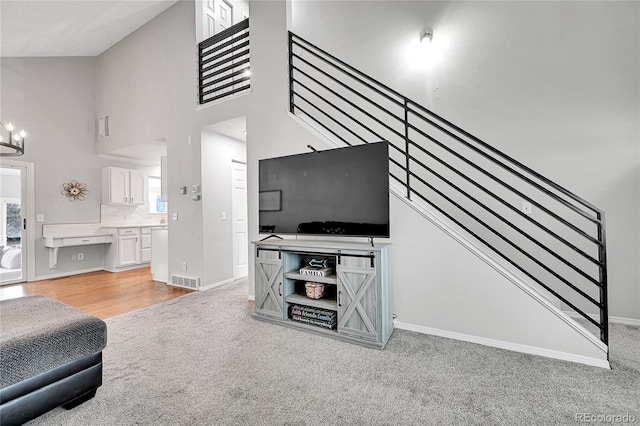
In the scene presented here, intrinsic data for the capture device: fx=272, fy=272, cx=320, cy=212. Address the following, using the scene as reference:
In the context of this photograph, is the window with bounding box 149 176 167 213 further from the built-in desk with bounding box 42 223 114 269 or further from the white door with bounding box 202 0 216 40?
the white door with bounding box 202 0 216 40

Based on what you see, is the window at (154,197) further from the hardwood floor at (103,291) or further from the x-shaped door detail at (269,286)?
the x-shaped door detail at (269,286)

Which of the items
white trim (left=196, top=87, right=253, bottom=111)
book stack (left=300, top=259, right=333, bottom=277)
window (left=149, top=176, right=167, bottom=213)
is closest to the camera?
book stack (left=300, top=259, right=333, bottom=277)

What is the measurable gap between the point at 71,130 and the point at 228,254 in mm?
4317

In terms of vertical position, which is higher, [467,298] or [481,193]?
[481,193]

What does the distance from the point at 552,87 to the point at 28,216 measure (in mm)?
8007

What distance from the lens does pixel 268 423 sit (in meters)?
1.45

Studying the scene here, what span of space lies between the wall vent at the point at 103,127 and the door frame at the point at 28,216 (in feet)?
4.06

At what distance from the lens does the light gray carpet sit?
4.92 feet

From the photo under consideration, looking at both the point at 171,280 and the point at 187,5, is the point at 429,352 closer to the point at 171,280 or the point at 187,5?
the point at 171,280

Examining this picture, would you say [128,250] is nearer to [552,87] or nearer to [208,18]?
[208,18]

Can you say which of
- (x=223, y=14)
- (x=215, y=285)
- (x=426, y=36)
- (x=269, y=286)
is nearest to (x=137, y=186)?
(x=215, y=285)

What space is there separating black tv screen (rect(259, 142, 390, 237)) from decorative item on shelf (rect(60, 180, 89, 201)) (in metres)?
4.79

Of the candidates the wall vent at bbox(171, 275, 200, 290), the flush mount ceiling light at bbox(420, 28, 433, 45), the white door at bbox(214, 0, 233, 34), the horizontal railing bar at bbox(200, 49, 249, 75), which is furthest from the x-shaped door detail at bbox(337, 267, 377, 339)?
the white door at bbox(214, 0, 233, 34)

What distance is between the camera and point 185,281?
13.9ft
